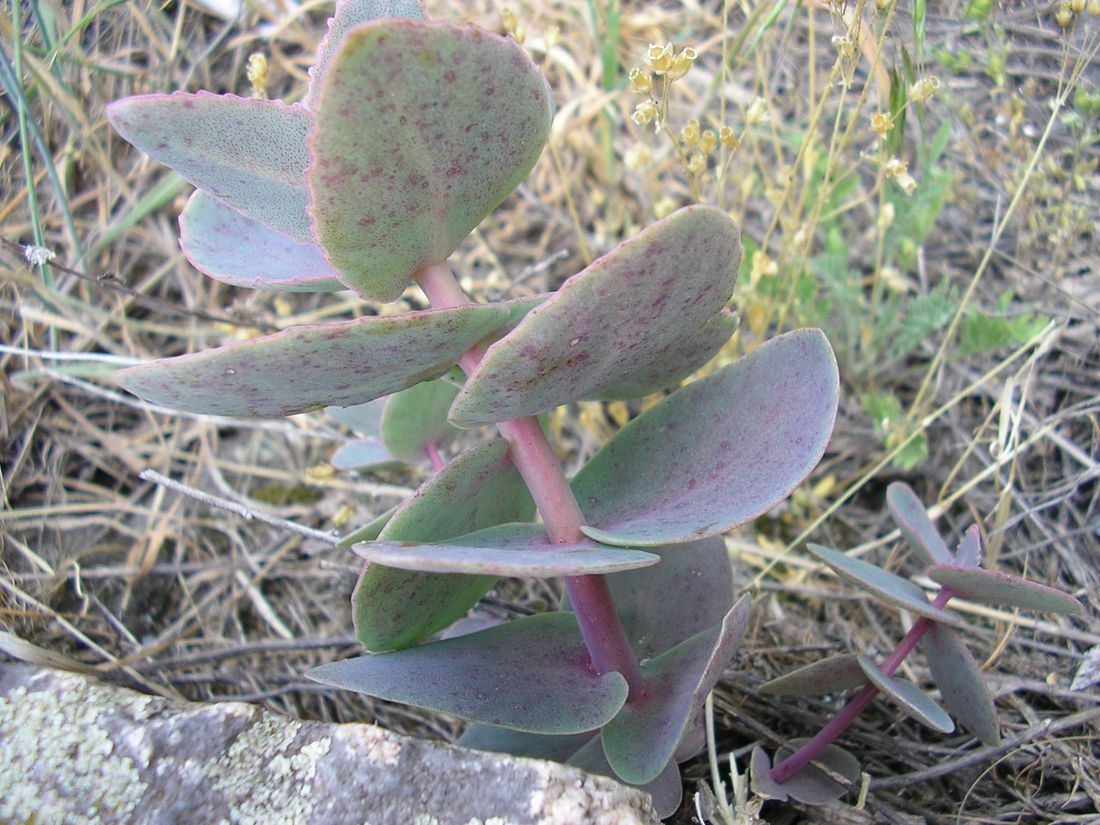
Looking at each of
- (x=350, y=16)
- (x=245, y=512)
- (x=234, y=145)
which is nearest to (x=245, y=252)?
(x=234, y=145)

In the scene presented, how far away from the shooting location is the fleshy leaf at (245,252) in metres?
1.22

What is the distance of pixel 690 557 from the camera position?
146 cm

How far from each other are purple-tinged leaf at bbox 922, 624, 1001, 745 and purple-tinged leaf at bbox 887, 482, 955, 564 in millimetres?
115

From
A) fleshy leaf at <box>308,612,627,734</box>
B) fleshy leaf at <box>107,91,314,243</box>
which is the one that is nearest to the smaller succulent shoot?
fleshy leaf at <box>308,612,627,734</box>

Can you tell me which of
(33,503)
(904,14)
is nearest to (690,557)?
(33,503)

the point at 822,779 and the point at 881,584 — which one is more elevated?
→ the point at 881,584

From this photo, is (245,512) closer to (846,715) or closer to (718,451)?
(718,451)

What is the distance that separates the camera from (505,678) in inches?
48.3

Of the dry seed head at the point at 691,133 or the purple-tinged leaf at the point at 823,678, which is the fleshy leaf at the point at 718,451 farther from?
the dry seed head at the point at 691,133

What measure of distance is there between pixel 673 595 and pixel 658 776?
0.96 ft

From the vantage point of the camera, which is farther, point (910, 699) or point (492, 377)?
point (910, 699)

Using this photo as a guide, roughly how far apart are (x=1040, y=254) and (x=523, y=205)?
1.39m

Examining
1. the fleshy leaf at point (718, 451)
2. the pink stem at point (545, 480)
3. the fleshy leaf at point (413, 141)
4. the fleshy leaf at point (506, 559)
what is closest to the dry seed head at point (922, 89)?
the fleshy leaf at point (718, 451)

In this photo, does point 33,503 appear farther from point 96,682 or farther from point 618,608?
point 618,608
